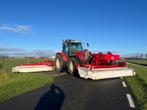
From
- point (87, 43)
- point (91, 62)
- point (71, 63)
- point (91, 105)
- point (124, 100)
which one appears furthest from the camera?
point (87, 43)

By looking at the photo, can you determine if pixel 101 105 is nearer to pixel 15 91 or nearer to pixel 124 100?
pixel 124 100

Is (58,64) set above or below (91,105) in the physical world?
above

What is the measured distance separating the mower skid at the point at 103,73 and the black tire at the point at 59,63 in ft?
16.3

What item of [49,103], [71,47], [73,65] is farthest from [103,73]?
[49,103]

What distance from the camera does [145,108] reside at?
702cm

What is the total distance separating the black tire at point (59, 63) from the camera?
1977 centimetres

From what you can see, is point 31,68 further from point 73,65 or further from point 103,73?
point 103,73

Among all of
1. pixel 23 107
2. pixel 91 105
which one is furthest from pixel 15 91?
pixel 91 105

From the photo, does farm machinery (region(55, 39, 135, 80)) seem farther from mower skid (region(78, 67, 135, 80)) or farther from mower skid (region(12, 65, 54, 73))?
mower skid (region(12, 65, 54, 73))

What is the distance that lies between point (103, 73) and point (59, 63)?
716 cm

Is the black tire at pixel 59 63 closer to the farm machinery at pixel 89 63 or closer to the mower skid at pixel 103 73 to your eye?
the farm machinery at pixel 89 63

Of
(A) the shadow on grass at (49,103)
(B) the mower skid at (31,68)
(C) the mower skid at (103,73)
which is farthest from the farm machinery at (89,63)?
(A) the shadow on grass at (49,103)

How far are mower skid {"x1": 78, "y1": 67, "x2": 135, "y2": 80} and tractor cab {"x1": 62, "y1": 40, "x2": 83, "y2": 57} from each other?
15.4ft

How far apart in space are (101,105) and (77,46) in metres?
12.4
